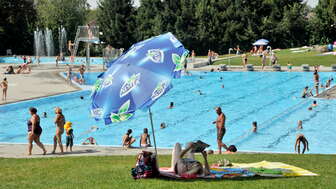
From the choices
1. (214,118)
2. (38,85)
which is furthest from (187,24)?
(214,118)

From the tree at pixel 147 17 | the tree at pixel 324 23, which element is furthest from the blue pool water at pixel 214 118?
the tree at pixel 147 17

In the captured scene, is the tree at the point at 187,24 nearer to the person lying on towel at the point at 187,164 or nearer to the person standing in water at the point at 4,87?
the person standing in water at the point at 4,87

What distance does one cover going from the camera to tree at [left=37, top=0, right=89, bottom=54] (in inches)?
2547

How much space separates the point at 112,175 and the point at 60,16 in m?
59.4

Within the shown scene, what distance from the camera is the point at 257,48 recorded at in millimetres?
58156

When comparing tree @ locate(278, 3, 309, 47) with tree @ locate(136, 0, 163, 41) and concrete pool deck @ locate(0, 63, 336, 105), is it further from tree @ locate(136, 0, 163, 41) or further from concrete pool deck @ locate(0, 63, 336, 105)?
concrete pool deck @ locate(0, 63, 336, 105)

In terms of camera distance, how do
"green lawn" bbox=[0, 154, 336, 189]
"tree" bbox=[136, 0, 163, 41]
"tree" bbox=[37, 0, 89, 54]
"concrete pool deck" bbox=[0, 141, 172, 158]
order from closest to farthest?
"green lawn" bbox=[0, 154, 336, 189] → "concrete pool deck" bbox=[0, 141, 172, 158] → "tree" bbox=[136, 0, 163, 41] → "tree" bbox=[37, 0, 89, 54]

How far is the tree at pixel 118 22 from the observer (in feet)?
198

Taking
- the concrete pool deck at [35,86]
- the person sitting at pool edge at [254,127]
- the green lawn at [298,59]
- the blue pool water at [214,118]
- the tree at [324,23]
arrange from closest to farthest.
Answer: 1. the blue pool water at [214,118]
2. the person sitting at pool edge at [254,127]
3. the concrete pool deck at [35,86]
4. the green lawn at [298,59]
5. the tree at [324,23]

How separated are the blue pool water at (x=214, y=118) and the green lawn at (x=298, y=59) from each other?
9.40m

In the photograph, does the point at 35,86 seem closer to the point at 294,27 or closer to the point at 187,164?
the point at 187,164

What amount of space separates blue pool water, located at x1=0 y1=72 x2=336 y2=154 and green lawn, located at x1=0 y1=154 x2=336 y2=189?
6379mm

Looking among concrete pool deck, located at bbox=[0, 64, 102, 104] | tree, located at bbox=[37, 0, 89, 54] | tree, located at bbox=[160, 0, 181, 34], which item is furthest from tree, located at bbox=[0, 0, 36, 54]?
concrete pool deck, located at bbox=[0, 64, 102, 104]

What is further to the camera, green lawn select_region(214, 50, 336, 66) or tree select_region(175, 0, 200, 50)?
tree select_region(175, 0, 200, 50)
